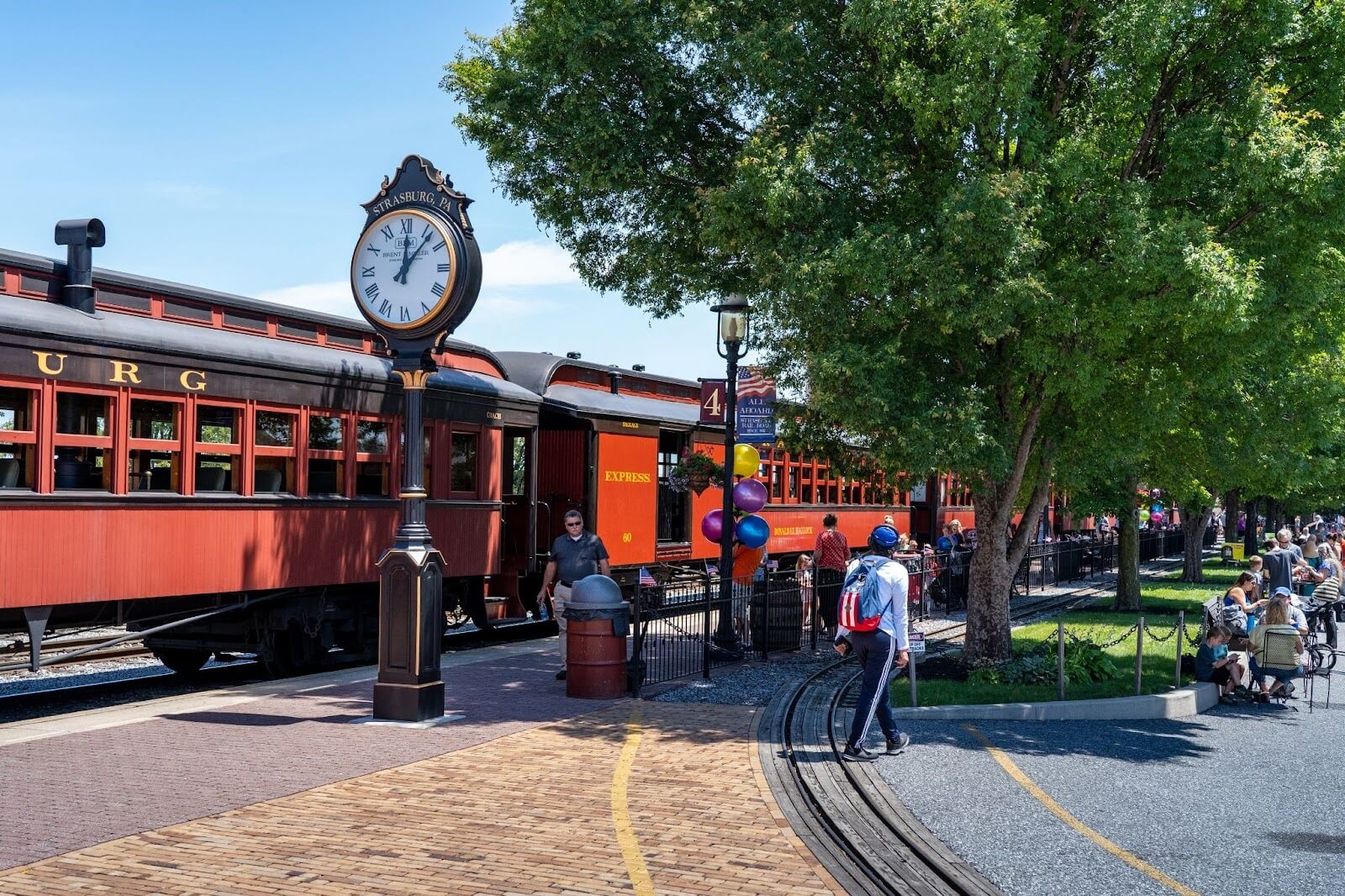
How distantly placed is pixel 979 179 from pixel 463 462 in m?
7.21

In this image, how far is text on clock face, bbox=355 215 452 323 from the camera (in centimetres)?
1094

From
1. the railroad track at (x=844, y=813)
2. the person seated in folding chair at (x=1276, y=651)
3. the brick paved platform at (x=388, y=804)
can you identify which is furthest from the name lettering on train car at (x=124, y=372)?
the person seated in folding chair at (x=1276, y=651)


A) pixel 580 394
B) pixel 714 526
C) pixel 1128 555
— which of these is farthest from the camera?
pixel 1128 555

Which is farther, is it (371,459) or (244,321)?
(371,459)

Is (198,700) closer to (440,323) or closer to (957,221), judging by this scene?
(440,323)

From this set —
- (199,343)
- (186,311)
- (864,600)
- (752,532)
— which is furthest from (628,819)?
(752,532)

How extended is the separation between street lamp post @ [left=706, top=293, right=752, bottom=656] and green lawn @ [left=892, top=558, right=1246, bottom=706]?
2.16m

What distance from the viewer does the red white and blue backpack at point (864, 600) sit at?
9234mm

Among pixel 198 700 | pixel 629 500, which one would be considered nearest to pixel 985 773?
pixel 198 700

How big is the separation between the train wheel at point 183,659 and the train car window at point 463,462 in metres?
3.39

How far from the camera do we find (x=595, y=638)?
11.8 metres

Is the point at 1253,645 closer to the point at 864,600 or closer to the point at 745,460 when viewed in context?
the point at 864,600

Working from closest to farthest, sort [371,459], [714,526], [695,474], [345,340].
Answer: [371,459] < [345,340] < [714,526] < [695,474]

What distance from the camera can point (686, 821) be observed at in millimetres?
7430
